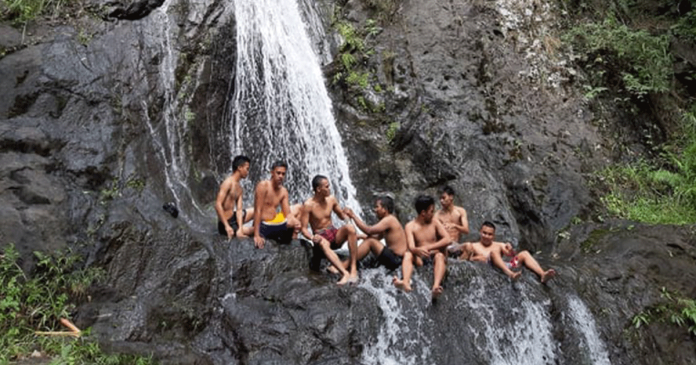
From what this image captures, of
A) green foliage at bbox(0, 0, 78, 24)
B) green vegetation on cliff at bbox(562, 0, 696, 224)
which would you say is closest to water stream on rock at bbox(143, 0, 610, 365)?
green foliage at bbox(0, 0, 78, 24)

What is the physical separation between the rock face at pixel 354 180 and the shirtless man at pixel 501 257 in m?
0.14

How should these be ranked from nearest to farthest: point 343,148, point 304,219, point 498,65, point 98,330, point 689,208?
point 98,330 → point 304,219 → point 689,208 → point 343,148 → point 498,65

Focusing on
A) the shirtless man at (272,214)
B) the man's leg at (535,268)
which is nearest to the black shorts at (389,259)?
the shirtless man at (272,214)

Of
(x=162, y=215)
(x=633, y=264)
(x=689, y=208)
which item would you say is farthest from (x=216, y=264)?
(x=689, y=208)

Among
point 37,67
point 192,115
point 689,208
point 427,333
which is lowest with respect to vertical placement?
point 689,208

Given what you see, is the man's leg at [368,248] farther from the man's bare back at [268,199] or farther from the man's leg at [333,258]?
the man's bare back at [268,199]

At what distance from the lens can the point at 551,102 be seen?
10.0 m

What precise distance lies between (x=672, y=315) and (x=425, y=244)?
2869mm

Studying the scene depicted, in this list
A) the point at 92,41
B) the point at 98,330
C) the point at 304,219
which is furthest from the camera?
the point at 92,41

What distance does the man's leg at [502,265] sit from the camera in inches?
255

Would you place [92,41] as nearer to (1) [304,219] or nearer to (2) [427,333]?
(1) [304,219]

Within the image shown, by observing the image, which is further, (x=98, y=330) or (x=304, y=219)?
(x=304, y=219)

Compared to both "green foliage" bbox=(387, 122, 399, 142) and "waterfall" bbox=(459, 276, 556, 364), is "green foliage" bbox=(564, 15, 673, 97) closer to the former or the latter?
"green foliage" bbox=(387, 122, 399, 142)

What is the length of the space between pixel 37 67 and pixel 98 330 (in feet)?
11.9
